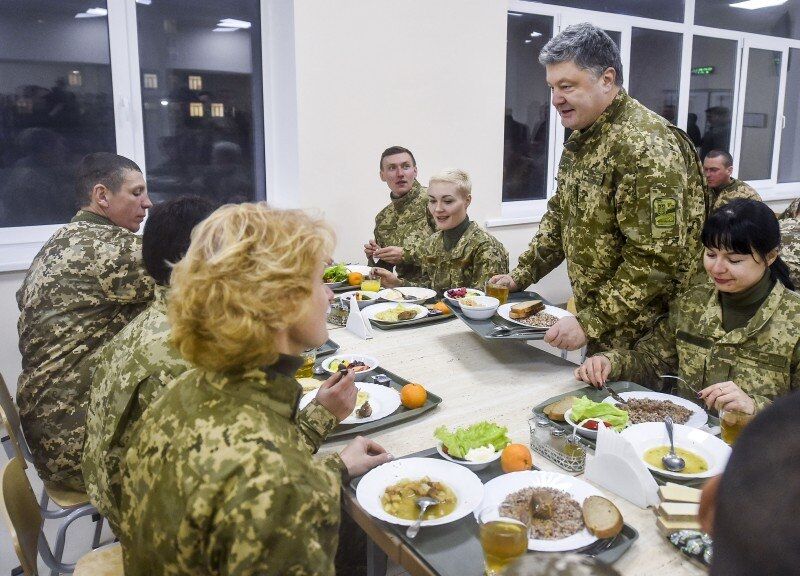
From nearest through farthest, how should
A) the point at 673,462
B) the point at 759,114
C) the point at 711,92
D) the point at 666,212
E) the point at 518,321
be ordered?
the point at 673,462
the point at 666,212
the point at 518,321
the point at 711,92
the point at 759,114

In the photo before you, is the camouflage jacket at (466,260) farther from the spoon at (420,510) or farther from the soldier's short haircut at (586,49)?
the spoon at (420,510)

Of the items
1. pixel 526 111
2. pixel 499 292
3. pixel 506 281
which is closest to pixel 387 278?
pixel 506 281

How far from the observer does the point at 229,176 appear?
177 inches

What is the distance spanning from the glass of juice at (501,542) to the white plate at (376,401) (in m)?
0.62

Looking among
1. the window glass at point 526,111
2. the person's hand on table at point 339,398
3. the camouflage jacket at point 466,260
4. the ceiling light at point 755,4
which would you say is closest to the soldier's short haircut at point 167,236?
the person's hand on table at point 339,398

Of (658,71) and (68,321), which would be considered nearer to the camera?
(68,321)

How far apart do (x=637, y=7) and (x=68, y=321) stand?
563cm

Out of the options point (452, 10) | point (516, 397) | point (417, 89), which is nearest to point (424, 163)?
point (417, 89)

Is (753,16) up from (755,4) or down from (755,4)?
down

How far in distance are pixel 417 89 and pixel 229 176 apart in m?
1.51

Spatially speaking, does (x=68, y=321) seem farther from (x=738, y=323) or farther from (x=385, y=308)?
(x=738, y=323)

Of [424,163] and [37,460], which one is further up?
[424,163]

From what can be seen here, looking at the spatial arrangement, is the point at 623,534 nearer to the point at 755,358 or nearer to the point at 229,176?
the point at 755,358

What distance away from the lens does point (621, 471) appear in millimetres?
1293
